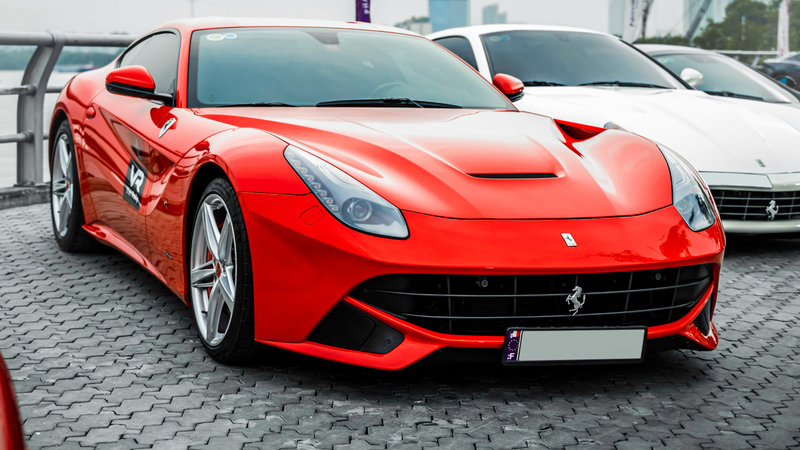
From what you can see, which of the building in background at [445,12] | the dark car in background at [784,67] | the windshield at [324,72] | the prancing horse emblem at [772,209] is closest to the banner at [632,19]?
the dark car in background at [784,67]

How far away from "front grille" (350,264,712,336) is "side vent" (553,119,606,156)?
0.86m

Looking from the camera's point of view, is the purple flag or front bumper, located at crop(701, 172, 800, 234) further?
the purple flag

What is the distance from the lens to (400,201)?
11.0 feet

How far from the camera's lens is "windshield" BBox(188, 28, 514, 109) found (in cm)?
454

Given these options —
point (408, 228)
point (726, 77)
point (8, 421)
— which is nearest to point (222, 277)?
point (408, 228)

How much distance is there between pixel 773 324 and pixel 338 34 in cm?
244

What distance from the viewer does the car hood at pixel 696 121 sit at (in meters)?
6.29

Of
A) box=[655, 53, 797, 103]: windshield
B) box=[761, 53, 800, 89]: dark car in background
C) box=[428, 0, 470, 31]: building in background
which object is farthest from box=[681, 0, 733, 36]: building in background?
box=[655, 53, 797, 103]: windshield

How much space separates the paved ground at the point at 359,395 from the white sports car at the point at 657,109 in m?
1.66

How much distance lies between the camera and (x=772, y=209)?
6270mm

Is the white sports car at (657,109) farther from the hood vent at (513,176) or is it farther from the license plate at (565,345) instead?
the license plate at (565,345)

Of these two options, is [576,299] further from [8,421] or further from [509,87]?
[509,87]

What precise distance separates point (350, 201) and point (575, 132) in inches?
54.9

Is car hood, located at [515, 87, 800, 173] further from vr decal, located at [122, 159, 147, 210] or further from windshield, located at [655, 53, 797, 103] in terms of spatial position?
vr decal, located at [122, 159, 147, 210]
